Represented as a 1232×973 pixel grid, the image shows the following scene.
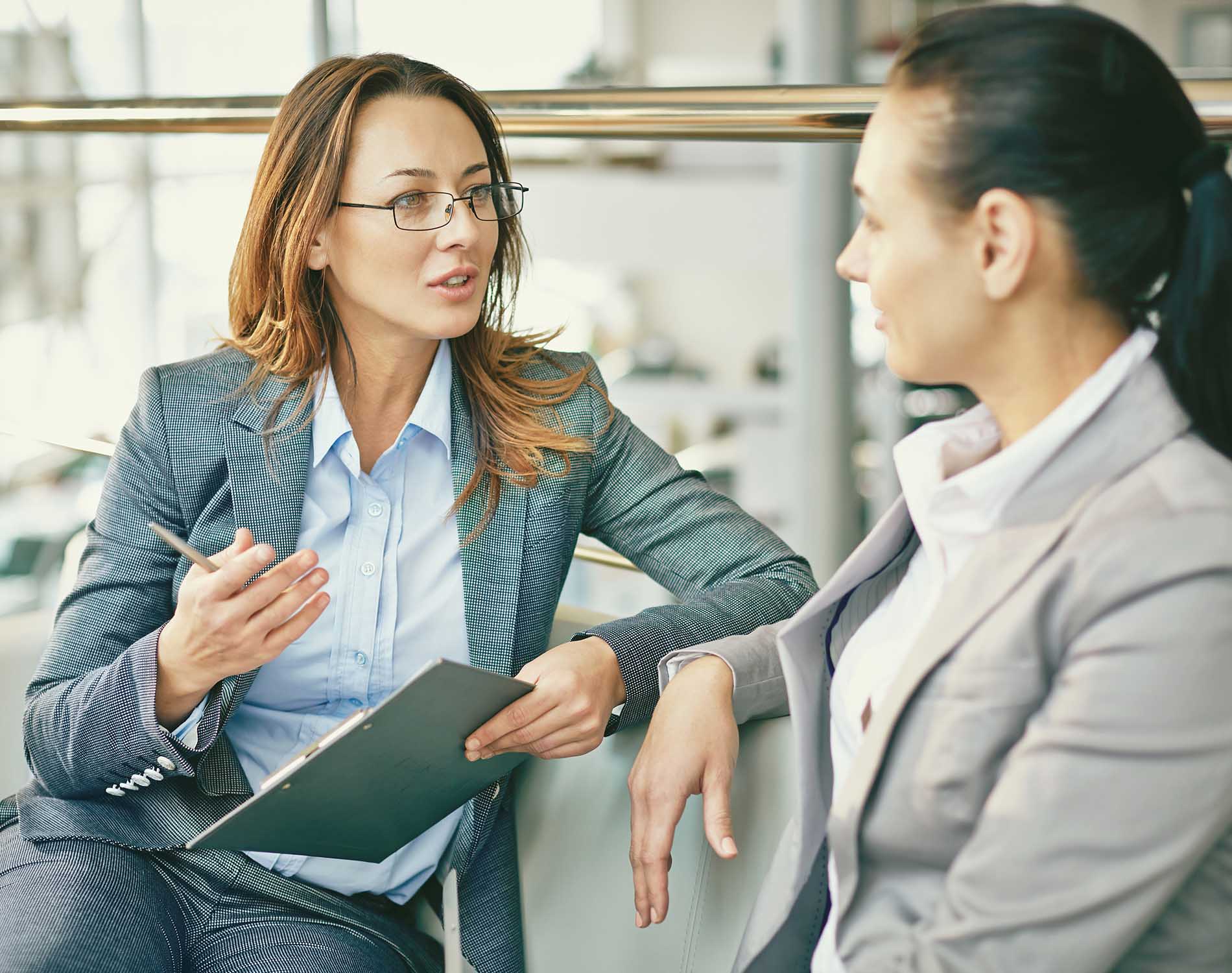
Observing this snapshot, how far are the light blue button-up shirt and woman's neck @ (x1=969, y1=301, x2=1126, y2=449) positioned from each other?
0.83 meters

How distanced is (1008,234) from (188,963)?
3.79 ft

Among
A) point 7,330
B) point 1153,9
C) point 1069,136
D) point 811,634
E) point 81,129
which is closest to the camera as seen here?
point 1069,136

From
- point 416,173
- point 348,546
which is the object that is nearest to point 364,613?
point 348,546

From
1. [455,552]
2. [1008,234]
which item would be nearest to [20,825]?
[455,552]

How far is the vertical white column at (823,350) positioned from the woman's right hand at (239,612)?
238 centimetres

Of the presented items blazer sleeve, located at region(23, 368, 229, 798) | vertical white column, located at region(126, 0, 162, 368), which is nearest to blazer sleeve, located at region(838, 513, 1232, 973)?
blazer sleeve, located at region(23, 368, 229, 798)

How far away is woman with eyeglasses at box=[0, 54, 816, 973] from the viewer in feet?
4.58

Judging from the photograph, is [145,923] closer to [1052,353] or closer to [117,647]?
[117,647]

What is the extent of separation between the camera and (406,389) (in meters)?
1.65

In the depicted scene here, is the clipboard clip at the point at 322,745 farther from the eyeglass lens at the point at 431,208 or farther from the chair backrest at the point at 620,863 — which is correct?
the eyeglass lens at the point at 431,208

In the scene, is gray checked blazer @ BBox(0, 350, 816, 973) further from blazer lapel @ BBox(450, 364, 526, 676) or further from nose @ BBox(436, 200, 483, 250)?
nose @ BBox(436, 200, 483, 250)

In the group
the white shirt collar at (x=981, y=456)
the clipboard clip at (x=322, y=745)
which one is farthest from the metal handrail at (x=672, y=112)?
the clipboard clip at (x=322, y=745)

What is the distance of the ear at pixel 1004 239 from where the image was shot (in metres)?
0.85

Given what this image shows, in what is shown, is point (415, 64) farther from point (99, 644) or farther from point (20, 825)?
point (20, 825)
